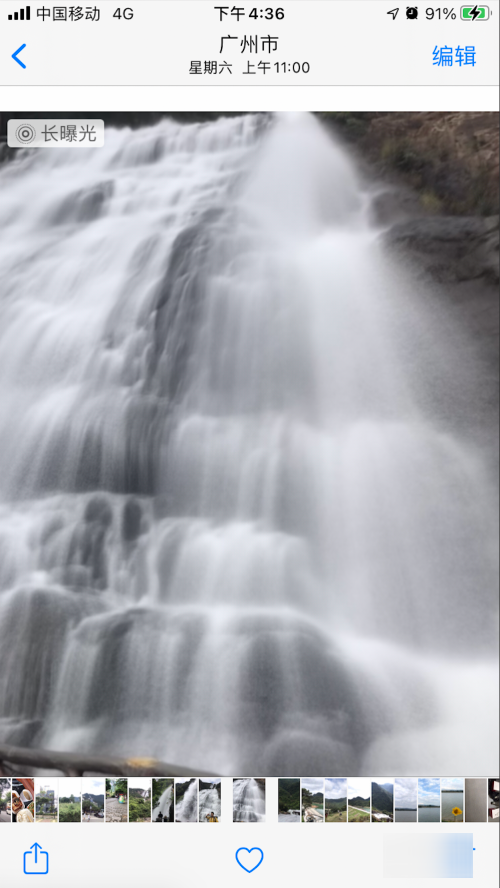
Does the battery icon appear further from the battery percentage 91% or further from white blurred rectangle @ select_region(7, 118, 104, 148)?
white blurred rectangle @ select_region(7, 118, 104, 148)

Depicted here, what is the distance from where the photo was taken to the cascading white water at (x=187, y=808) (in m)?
1.35

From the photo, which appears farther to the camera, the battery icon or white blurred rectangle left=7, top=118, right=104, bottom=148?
white blurred rectangle left=7, top=118, right=104, bottom=148

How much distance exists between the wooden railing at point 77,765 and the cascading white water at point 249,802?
73mm

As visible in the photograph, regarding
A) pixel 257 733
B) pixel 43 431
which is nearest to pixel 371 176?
pixel 43 431

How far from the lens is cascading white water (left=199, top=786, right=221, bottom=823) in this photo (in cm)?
135

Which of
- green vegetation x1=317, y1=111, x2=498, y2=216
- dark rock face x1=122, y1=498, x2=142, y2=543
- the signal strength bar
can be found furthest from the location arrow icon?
dark rock face x1=122, y1=498, x2=142, y2=543

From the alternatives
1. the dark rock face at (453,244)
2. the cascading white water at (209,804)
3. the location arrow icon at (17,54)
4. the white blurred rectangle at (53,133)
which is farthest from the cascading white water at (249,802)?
the location arrow icon at (17,54)

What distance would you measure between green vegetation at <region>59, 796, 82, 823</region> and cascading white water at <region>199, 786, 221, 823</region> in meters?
0.30

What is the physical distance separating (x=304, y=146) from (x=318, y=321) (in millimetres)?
513

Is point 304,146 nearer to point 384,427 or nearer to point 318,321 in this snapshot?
point 318,321

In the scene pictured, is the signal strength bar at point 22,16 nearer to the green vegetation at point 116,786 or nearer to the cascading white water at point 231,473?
the cascading white water at point 231,473
